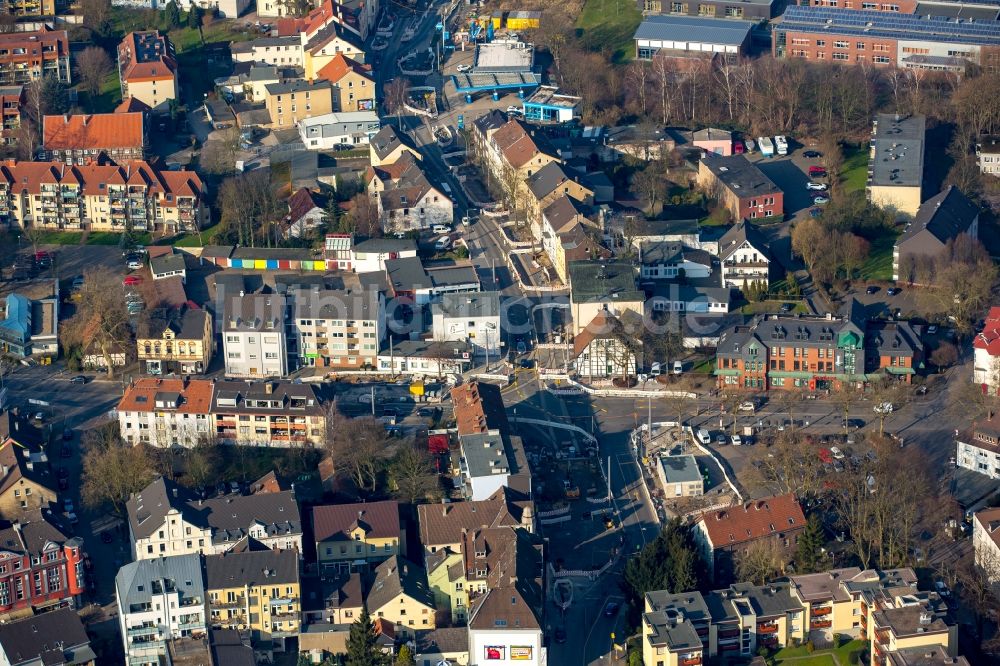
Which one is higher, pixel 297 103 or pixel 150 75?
pixel 150 75

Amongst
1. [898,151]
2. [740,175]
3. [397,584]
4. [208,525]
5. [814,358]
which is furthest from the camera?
[740,175]

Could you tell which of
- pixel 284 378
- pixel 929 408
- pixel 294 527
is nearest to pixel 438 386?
pixel 284 378

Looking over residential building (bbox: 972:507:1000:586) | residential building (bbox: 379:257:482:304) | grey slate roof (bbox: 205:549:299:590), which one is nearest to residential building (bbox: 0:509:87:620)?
grey slate roof (bbox: 205:549:299:590)

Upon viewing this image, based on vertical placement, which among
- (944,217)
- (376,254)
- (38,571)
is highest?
Result: (944,217)

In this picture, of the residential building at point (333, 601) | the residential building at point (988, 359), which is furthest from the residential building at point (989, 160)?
the residential building at point (333, 601)

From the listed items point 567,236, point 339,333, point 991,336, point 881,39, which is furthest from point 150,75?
point 991,336

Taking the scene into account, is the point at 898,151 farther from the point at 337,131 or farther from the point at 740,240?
the point at 337,131

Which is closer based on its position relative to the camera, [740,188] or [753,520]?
[753,520]
